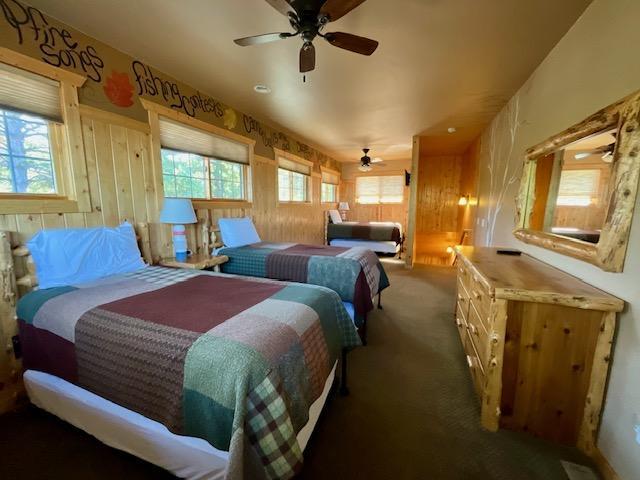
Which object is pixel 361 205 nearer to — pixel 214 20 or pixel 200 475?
pixel 214 20

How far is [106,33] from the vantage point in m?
2.01

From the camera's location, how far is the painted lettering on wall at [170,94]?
2.42m

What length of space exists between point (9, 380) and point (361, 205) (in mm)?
7807

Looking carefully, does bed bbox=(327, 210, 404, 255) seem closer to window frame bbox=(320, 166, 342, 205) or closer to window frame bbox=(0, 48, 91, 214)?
window frame bbox=(320, 166, 342, 205)

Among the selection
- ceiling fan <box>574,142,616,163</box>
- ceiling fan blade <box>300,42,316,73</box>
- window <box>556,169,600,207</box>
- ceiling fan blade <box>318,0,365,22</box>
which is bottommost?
window <box>556,169,600,207</box>

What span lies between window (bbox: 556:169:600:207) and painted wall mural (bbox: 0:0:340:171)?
11.5ft

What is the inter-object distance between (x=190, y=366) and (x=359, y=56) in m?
2.66

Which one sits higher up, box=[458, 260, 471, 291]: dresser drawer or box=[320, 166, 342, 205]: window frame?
box=[320, 166, 342, 205]: window frame

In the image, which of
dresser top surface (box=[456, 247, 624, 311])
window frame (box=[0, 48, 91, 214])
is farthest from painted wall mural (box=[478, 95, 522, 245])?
window frame (box=[0, 48, 91, 214])

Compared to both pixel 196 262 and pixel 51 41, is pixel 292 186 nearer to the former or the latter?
pixel 196 262

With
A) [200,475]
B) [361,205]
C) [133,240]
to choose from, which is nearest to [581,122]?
[200,475]

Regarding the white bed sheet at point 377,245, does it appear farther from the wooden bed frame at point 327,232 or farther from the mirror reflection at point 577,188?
the mirror reflection at point 577,188

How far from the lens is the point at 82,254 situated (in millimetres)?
1854

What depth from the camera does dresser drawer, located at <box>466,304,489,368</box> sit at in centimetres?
152
